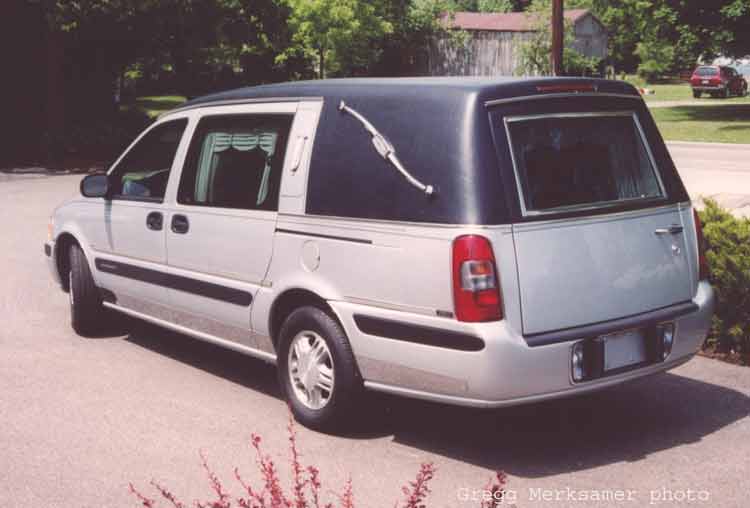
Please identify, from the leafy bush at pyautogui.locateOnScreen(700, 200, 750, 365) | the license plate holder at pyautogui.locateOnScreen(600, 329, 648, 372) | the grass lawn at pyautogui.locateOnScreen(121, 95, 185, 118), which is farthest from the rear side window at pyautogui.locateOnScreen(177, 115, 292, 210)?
the grass lawn at pyautogui.locateOnScreen(121, 95, 185, 118)

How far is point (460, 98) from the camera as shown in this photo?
4.94 metres

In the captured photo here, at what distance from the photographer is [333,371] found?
536cm

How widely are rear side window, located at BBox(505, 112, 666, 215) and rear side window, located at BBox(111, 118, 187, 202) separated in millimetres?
2733

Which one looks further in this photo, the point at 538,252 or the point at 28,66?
the point at 28,66

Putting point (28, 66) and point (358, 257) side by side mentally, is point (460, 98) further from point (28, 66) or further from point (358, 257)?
point (28, 66)

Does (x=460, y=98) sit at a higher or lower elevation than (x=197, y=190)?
higher

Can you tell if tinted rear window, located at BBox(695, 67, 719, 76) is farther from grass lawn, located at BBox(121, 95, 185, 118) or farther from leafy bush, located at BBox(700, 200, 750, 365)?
leafy bush, located at BBox(700, 200, 750, 365)

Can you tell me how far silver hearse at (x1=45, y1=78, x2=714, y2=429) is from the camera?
188 inches

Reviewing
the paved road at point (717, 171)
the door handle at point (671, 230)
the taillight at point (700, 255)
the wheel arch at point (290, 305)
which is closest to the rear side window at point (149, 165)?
the wheel arch at point (290, 305)

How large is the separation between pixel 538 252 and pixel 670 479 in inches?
50.9

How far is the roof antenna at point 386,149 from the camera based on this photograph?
493 cm

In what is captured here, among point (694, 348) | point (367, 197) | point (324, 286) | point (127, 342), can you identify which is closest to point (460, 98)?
point (367, 197)

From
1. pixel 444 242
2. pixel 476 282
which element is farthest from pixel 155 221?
pixel 476 282

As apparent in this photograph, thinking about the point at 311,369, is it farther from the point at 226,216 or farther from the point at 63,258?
the point at 63,258
